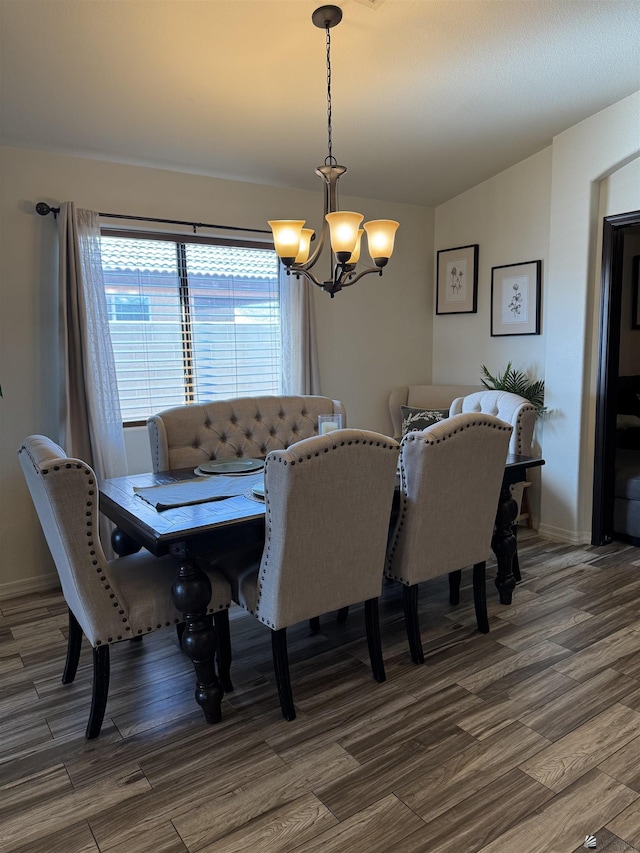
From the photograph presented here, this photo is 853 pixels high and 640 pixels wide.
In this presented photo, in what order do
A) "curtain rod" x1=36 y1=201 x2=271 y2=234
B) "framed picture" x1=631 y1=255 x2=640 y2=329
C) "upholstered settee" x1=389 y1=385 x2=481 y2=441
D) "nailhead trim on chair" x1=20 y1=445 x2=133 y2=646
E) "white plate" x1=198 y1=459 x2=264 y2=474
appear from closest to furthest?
A: "nailhead trim on chair" x1=20 y1=445 x2=133 y2=646
"white plate" x1=198 y1=459 x2=264 y2=474
"curtain rod" x1=36 y1=201 x2=271 y2=234
"upholstered settee" x1=389 y1=385 x2=481 y2=441
"framed picture" x1=631 y1=255 x2=640 y2=329

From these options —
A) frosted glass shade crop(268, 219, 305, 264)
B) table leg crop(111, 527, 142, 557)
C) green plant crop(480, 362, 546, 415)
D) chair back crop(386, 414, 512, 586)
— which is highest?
frosted glass shade crop(268, 219, 305, 264)

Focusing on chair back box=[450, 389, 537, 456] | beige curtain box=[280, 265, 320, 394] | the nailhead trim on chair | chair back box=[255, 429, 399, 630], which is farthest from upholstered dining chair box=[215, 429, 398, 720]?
beige curtain box=[280, 265, 320, 394]

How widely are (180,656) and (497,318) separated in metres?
3.31

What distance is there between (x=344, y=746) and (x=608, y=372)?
116 inches

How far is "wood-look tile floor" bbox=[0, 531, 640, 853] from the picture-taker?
1.67 m

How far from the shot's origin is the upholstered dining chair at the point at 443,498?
2330 millimetres

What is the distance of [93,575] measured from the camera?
1960 millimetres

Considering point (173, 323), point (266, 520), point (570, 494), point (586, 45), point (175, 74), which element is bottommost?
point (570, 494)

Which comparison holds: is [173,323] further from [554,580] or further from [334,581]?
[554,580]

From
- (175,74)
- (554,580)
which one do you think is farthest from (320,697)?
(175,74)

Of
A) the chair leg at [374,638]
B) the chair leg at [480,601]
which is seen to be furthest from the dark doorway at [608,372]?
the chair leg at [374,638]

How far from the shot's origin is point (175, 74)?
2.74m

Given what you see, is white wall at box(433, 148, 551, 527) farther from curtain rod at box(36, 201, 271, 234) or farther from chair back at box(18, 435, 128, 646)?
chair back at box(18, 435, 128, 646)

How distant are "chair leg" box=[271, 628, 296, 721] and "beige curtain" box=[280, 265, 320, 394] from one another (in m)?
2.25
